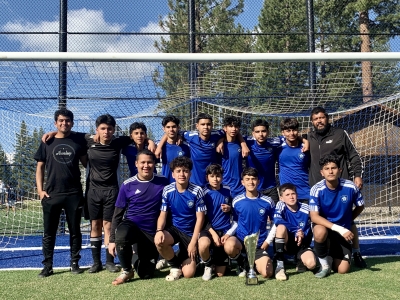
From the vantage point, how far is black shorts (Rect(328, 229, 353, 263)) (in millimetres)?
3967

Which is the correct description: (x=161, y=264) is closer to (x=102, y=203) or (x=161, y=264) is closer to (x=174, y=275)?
(x=174, y=275)

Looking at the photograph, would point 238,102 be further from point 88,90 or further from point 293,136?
point 88,90

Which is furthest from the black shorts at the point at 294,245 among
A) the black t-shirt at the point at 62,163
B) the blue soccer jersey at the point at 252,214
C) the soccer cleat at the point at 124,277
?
the black t-shirt at the point at 62,163

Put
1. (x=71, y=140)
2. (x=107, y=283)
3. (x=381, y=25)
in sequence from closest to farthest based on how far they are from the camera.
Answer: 1. (x=107, y=283)
2. (x=71, y=140)
3. (x=381, y=25)

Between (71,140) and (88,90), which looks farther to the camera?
(88,90)

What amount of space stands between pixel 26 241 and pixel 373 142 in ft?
22.8

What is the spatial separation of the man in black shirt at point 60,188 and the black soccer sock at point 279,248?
216 cm

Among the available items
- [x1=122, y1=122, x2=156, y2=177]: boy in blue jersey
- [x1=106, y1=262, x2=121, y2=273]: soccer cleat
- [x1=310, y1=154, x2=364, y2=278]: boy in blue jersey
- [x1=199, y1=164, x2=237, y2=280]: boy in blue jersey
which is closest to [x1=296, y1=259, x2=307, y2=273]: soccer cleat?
[x1=310, y1=154, x2=364, y2=278]: boy in blue jersey

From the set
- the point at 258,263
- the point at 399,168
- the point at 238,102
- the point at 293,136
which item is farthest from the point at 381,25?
the point at 258,263

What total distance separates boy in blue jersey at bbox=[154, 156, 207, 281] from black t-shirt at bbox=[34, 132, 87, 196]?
3.57 feet

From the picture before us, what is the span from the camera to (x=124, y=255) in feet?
12.3

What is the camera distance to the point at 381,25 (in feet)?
40.9

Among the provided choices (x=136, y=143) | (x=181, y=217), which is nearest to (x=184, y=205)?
(x=181, y=217)

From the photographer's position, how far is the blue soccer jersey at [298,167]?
4.56 meters
